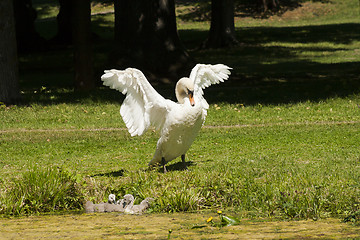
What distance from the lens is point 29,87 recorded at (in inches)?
952

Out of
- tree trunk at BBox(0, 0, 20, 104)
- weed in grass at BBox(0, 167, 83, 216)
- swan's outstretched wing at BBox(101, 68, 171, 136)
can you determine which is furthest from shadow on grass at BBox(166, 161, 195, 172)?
tree trunk at BBox(0, 0, 20, 104)

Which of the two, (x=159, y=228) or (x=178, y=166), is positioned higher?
(x=159, y=228)

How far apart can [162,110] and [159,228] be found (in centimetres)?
267

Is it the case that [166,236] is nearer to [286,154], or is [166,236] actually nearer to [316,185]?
[316,185]

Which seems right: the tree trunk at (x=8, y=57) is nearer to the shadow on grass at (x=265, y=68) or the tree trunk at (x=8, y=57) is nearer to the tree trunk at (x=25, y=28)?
the shadow on grass at (x=265, y=68)

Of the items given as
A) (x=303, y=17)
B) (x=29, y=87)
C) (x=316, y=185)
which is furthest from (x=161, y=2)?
(x=303, y=17)

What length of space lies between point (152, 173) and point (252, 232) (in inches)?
117

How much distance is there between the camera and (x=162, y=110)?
9.10 meters

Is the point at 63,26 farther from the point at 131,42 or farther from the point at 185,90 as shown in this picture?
the point at 185,90

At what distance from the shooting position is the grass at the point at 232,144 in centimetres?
803

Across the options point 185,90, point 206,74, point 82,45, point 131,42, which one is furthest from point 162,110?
point 131,42

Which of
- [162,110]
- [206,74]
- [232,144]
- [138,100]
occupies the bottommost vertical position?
[232,144]

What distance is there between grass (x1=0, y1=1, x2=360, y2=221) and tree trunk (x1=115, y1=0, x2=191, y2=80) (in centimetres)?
155

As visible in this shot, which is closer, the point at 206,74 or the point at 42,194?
the point at 42,194
